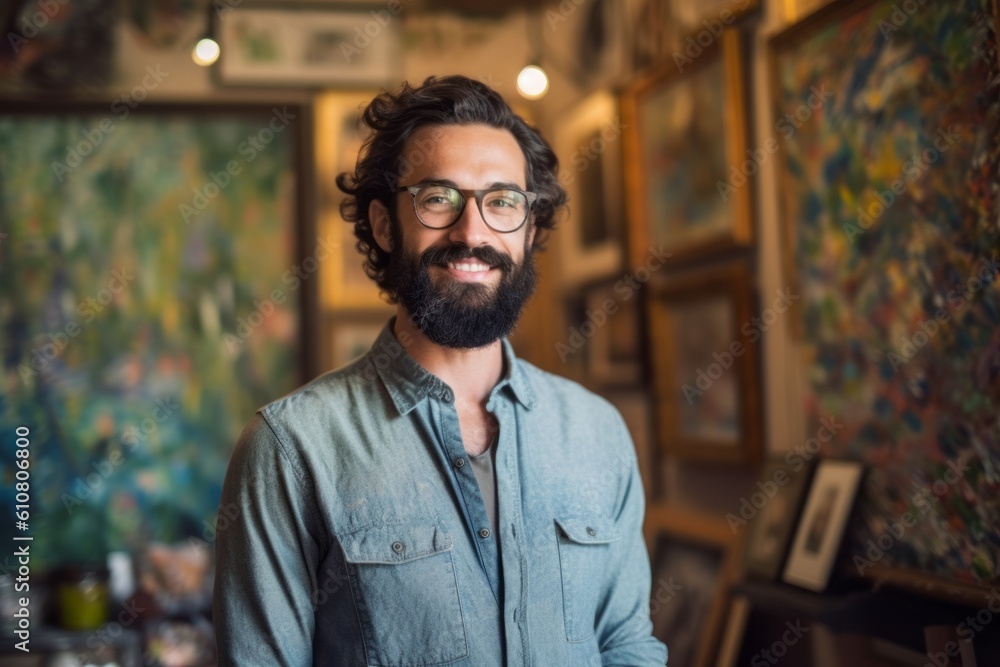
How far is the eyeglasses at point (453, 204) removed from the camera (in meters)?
1.77

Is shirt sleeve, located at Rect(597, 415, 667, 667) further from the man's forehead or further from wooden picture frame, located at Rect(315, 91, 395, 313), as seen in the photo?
wooden picture frame, located at Rect(315, 91, 395, 313)

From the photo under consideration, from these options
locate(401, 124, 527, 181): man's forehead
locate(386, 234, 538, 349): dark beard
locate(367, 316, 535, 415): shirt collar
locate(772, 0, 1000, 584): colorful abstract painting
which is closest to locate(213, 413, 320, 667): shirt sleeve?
locate(367, 316, 535, 415): shirt collar

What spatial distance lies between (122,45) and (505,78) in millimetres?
1703

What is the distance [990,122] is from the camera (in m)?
1.95

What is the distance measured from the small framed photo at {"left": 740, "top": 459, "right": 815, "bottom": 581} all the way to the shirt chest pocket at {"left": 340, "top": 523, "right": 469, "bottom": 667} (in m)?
1.27

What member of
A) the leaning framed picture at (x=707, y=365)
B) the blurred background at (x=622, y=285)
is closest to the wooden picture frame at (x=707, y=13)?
the blurred background at (x=622, y=285)

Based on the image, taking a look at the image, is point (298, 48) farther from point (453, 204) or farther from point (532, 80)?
point (453, 204)

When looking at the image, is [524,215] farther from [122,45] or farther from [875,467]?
[122,45]

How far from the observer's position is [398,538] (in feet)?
5.54

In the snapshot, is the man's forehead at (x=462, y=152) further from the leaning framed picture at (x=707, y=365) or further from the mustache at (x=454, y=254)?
the leaning framed picture at (x=707, y=365)

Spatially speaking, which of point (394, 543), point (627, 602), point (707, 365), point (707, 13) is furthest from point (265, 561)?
point (707, 13)

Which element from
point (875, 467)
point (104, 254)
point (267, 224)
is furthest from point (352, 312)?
point (875, 467)

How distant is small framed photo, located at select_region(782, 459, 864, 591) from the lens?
96.7 inches

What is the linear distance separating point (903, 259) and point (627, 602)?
1.02 meters
